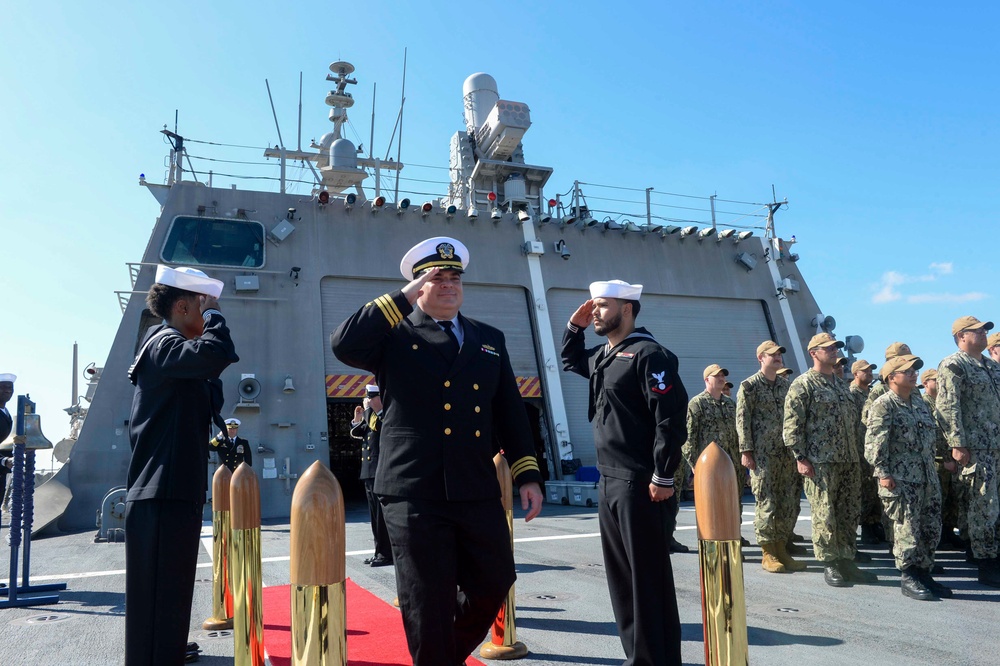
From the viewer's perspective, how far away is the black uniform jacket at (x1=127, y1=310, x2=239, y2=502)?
278cm

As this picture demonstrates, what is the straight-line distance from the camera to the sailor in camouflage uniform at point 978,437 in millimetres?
5137

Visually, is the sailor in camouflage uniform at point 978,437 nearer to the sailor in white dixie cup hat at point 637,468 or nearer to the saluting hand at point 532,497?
the sailor in white dixie cup hat at point 637,468

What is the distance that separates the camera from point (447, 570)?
247 cm

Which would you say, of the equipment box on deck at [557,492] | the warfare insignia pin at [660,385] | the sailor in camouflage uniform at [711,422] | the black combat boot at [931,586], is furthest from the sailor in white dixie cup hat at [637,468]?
the equipment box on deck at [557,492]

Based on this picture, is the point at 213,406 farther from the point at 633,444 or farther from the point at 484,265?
the point at 484,265

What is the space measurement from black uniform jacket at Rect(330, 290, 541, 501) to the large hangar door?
36.1ft

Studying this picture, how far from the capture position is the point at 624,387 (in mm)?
3363

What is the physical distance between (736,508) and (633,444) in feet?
3.35

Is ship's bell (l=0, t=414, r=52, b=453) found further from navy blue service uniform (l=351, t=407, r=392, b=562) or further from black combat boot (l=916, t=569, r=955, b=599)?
black combat boot (l=916, t=569, r=955, b=599)

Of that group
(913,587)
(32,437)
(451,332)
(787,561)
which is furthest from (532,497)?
(32,437)

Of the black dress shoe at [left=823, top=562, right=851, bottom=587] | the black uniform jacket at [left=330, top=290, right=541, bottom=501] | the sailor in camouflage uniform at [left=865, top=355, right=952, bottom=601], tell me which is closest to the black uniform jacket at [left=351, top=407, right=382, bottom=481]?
the black uniform jacket at [left=330, top=290, right=541, bottom=501]

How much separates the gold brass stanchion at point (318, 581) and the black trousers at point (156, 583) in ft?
3.84

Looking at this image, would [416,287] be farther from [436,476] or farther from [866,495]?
[866,495]

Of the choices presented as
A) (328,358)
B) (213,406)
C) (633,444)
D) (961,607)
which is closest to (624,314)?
(633,444)
